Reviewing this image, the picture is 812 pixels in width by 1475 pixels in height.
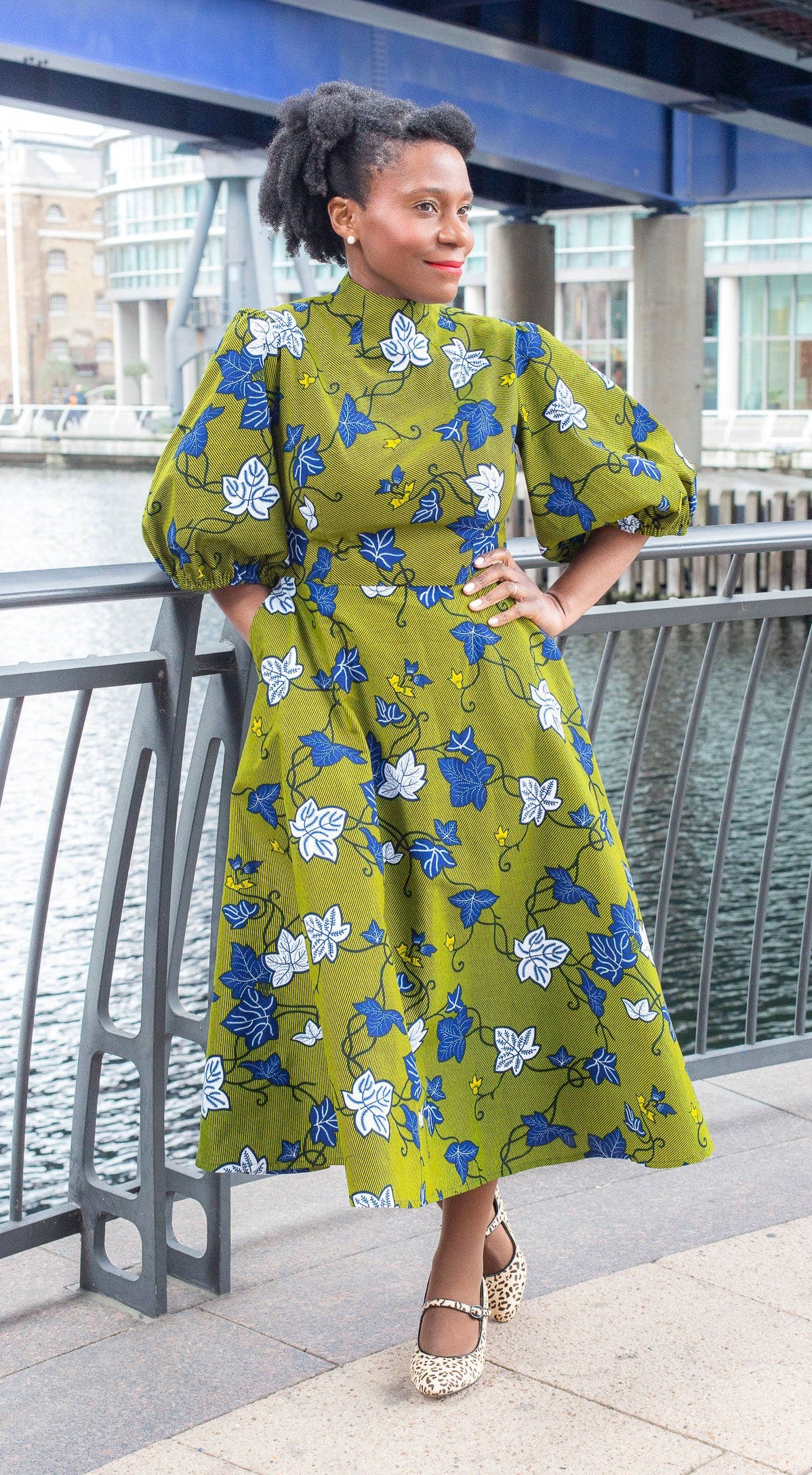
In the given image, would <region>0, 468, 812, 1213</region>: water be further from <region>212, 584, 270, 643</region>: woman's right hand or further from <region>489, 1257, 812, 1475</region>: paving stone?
<region>212, 584, 270, 643</region>: woman's right hand

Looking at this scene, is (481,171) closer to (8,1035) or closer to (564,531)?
(8,1035)

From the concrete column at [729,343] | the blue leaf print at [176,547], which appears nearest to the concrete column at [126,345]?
the concrete column at [729,343]

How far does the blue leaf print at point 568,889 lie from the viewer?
2420mm

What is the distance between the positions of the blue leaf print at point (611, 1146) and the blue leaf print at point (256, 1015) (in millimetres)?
521

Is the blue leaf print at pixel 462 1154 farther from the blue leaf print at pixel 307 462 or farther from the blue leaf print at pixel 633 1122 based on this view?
the blue leaf print at pixel 307 462

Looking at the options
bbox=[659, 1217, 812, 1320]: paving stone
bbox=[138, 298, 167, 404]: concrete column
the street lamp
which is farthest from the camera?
the street lamp

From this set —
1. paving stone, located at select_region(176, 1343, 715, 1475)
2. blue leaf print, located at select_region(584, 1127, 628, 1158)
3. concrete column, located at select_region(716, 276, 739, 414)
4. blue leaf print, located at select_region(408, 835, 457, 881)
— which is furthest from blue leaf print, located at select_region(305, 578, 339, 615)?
concrete column, located at select_region(716, 276, 739, 414)

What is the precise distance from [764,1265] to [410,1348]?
71 centimetres

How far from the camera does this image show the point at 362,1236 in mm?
3098

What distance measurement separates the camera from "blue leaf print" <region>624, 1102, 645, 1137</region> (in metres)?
2.45

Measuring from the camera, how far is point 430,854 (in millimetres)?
2338

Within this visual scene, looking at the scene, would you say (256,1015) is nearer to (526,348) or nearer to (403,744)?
(403,744)

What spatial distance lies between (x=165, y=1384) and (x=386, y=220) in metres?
1.77

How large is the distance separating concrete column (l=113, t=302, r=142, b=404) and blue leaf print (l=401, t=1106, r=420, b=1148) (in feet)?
277
